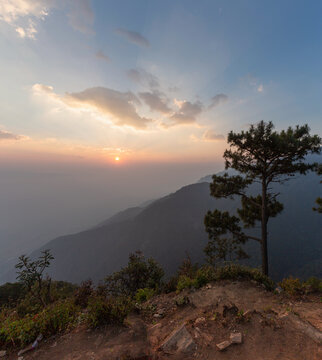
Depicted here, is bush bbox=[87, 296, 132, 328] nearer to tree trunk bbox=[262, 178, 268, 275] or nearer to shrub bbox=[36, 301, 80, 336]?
shrub bbox=[36, 301, 80, 336]

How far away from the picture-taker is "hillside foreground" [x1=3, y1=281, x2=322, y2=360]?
375 centimetres

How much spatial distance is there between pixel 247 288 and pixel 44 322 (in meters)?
7.98

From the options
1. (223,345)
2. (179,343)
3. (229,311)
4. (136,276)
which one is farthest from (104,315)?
(136,276)

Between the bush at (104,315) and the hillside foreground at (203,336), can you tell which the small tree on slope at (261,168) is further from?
the bush at (104,315)

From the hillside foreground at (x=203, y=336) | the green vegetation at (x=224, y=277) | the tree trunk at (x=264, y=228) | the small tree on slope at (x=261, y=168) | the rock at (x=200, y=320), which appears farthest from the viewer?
the tree trunk at (x=264, y=228)

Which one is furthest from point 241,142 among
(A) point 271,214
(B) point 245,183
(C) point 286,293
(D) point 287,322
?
(D) point 287,322

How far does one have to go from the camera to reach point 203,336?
4301 mm

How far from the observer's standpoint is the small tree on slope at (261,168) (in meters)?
10.5

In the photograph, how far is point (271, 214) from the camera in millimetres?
13258

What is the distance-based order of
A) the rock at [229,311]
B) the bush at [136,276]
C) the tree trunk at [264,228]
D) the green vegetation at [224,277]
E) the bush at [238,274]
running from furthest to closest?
the bush at [136,276] → the tree trunk at [264,228] → the bush at [238,274] → the green vegetation at [224,277] → the rock at [229,311]

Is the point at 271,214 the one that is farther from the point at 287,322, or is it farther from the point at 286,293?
the point at 287,322

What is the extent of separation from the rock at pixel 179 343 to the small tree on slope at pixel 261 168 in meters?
10.2

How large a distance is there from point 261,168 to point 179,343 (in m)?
11.6

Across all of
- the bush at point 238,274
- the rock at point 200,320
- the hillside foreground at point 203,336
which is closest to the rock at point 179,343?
the hillside foreground at point 203,336
